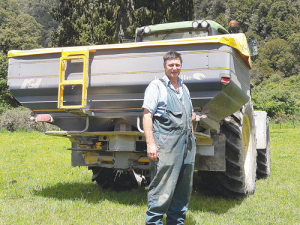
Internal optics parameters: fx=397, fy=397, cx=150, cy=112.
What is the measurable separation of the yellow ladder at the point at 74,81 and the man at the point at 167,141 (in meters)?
1.22

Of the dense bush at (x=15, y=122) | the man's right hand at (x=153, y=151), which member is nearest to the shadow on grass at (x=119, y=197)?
the man's right hand at (x=153, y=151)

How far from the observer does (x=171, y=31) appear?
664 centimetres

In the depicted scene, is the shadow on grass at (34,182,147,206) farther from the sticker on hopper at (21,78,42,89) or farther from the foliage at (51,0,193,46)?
the foliage at (51,0,193,46)

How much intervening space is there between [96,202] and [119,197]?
51cm

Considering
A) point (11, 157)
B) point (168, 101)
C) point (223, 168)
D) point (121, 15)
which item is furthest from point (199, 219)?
point (121, 15)

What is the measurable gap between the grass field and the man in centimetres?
84

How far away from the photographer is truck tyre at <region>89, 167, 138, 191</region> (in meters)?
6.48

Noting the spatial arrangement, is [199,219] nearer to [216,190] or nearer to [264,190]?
[216,190]

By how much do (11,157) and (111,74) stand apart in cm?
637

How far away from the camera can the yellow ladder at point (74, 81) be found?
476 centimetres

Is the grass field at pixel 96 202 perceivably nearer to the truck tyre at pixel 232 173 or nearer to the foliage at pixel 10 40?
the truck tyre at pixel 232 173

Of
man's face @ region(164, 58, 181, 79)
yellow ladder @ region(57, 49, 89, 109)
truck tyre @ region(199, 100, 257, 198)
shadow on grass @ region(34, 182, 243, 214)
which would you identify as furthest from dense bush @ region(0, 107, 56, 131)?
man's face @ region(164, 58, 181, 79)

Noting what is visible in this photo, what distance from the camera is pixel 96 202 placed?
554 cm

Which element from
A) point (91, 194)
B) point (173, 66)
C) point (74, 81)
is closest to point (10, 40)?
point (91, 194)
